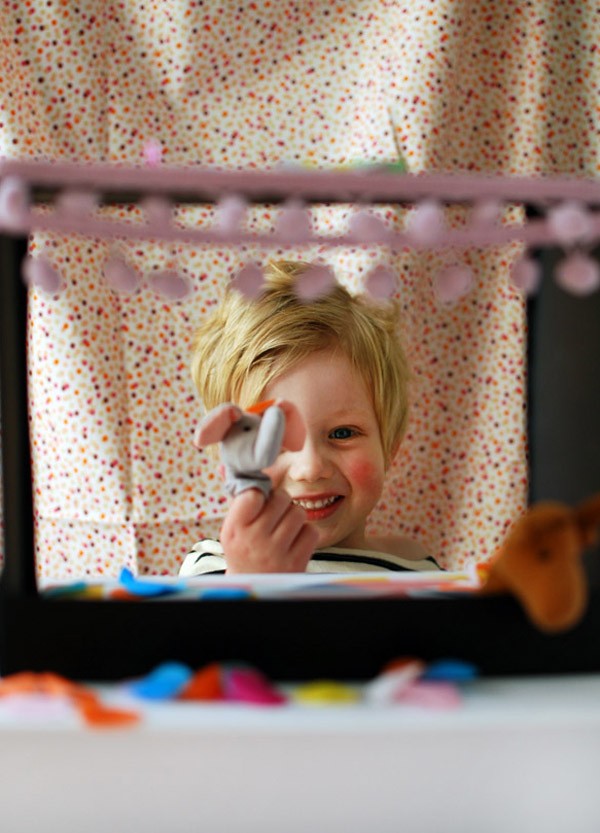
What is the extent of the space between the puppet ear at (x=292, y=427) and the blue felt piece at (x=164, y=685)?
0.96 feet

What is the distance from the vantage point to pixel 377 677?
1.90 feet

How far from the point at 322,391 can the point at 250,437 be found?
0.43 m

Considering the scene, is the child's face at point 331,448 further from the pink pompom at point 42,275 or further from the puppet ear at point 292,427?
the pink pompom at point 42,275

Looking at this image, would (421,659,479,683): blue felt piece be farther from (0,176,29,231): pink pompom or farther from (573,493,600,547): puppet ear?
(0,176,29,231): pink pompom

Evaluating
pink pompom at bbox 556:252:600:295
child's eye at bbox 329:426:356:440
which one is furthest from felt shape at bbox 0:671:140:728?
child's eye at bbox 329:426:356:440

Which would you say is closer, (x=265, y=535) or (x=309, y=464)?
(x=265, y=535)

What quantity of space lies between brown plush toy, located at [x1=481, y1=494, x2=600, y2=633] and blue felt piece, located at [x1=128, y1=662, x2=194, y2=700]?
0.22 metres

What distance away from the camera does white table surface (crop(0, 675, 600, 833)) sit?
519 millimetres

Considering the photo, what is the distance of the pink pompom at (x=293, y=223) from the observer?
1.75ft

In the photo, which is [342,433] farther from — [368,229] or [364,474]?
[368,229]

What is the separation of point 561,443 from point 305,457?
56 centimetres

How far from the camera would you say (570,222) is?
0.54 meters

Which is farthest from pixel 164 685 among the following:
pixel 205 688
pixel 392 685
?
pixel 392 685

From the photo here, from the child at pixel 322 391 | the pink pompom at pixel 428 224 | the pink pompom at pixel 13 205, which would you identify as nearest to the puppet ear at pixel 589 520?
the pink pompom at pixel 428 224
